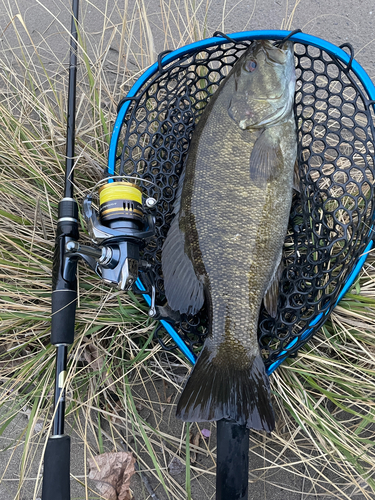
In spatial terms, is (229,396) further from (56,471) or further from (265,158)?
(265,158)

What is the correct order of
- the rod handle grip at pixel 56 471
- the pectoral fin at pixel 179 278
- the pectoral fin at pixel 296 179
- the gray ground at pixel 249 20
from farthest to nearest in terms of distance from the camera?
the gray ground at pixel 249 20 < the pectoral fin at pixel 296 179 < the pectoral fin at pixel 179 278 < the rod handle grip at pixel 56 471

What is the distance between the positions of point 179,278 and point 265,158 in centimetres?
64

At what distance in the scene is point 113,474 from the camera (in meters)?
1.88

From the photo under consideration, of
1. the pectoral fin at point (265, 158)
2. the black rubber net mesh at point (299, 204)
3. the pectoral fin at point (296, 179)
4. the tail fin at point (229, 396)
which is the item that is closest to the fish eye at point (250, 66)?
the black rubber net mesh at point (299, 204)

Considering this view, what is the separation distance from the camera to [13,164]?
207cm

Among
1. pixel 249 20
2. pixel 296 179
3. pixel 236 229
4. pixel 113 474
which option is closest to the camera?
pixel 236 229

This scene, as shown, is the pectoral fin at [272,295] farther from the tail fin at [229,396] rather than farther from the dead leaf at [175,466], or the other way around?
the dead leaf at [175,466]

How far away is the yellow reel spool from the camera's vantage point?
4.91 feet

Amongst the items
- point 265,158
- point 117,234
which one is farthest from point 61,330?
point 265,158

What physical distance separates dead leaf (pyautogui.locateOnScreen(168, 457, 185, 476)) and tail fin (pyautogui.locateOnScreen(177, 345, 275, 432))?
25.4 inches

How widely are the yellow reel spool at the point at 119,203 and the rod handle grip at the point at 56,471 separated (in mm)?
889

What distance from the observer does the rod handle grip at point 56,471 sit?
4.71ft

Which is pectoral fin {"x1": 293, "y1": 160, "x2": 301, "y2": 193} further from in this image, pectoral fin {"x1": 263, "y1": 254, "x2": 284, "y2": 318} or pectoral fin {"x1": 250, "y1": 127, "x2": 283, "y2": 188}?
pectoral fin {"x1": 263, "y1": 254, "x2": 284, "y2": 318}

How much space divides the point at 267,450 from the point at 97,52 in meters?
2.35
